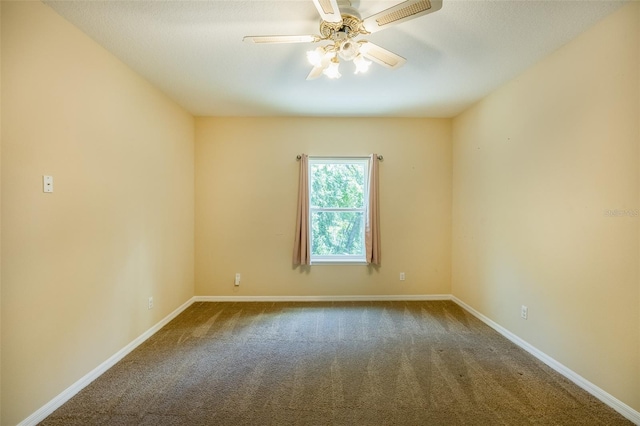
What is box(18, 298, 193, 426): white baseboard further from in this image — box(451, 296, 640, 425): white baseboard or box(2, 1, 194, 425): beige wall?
box(451, 296, 640, 425): white baseboard

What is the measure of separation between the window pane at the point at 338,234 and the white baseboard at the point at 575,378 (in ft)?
5.87

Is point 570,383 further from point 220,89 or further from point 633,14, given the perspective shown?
point 220,89

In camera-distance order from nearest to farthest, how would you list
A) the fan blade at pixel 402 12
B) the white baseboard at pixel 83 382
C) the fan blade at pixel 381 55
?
1. the fan blade at pixel 402 12
2. the white baseboard at pixel 83 382
3. the fan blade at pixel 381 55

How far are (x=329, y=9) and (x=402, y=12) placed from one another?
0.37m

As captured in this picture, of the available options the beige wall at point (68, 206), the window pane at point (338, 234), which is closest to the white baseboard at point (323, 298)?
the window pane at point (338, 234)

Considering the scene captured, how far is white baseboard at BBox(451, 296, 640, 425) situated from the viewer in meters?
1.70

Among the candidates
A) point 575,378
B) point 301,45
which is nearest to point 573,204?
point 575,378

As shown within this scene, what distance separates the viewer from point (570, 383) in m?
2.02

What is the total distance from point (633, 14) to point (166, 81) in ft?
11.5

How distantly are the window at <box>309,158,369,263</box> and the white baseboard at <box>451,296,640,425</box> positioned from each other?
70.4 inches

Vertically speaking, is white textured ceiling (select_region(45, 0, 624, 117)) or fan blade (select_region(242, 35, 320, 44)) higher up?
white textured ceiling (select_region(45, 0, 624, 117))

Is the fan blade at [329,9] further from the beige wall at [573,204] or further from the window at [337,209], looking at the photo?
the window at [337,209]

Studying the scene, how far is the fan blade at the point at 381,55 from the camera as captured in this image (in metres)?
1.81

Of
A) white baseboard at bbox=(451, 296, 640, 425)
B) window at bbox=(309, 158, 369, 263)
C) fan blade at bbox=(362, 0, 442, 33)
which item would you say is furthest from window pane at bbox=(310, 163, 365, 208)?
fan blade at bbox=(362, 0, 442, 33)
